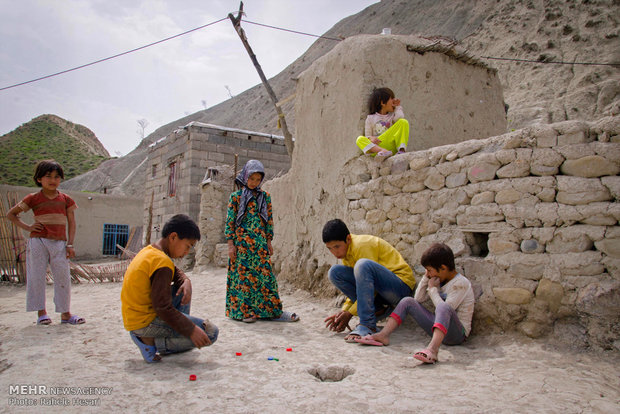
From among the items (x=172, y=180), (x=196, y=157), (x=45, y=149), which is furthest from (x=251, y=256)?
(x=45, y=149)

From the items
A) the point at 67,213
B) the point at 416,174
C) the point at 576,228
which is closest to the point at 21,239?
the point at 67,213

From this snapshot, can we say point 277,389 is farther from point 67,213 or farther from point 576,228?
point 67,213

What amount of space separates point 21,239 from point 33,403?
6.58 meters

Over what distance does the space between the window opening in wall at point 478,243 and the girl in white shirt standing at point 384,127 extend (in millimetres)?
1081

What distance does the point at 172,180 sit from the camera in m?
11.5

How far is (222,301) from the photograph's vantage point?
4934 millimetres

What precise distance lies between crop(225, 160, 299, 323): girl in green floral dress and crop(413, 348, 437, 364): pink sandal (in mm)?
1646

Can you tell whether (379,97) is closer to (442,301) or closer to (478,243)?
(478,243)

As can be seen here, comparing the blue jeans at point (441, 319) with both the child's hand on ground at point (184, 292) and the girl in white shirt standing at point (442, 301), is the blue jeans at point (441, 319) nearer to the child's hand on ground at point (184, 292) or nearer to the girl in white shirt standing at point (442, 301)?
the girl in white shirt standing at point (442, 301)

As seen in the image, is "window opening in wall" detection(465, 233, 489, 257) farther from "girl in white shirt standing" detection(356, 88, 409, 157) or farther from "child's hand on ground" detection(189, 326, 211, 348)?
"child's hand on ground" detection(189, 326, 211, 348)

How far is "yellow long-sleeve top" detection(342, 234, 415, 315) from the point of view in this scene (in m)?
3.20

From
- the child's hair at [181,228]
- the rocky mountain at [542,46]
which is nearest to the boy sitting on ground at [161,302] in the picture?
the child's hair at [181,228]

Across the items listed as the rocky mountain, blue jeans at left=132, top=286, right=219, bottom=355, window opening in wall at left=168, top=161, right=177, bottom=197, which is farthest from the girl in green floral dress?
window opening in wall at left=168, top=161, right=177, bottom=197

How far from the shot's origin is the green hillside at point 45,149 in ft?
102
